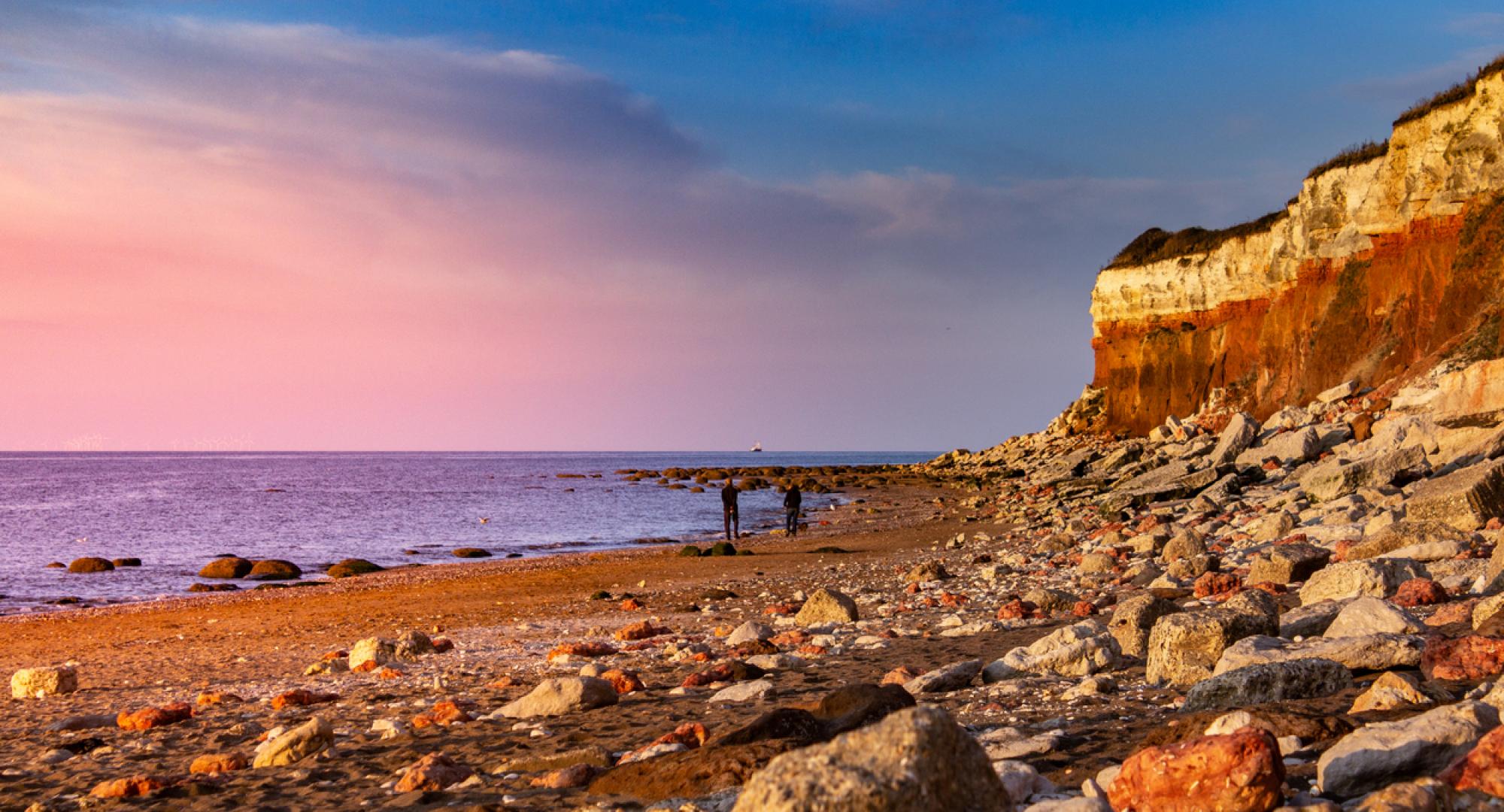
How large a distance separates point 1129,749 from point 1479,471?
911cm

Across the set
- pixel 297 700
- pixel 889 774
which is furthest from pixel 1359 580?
pixel 297 700

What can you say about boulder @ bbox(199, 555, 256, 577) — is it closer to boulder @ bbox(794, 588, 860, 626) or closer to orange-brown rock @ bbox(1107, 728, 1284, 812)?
boulder @ bbox(794, 588, 860, 626)

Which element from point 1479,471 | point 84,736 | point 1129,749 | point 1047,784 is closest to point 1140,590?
point 1479,471

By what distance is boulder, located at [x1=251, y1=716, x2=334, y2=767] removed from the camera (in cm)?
632

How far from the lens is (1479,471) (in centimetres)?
1148

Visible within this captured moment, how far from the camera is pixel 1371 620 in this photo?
21.6 ft

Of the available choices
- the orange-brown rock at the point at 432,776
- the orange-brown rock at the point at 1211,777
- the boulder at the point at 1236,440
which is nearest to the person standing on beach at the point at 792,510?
→ the boulder at the point at 1236,440

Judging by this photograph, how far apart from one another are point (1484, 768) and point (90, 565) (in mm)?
27766

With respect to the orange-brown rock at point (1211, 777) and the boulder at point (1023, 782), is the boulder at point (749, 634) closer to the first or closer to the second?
the boulder at point (1023, 782)

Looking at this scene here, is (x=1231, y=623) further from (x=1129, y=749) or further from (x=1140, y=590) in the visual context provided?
(x=1140, y=590)

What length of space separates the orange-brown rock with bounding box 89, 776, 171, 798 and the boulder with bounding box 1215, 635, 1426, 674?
20.0 feet

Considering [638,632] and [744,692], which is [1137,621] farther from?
[638,632]

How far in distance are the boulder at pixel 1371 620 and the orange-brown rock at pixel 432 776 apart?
545cm

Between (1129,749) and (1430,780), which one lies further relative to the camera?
(1129,749)
